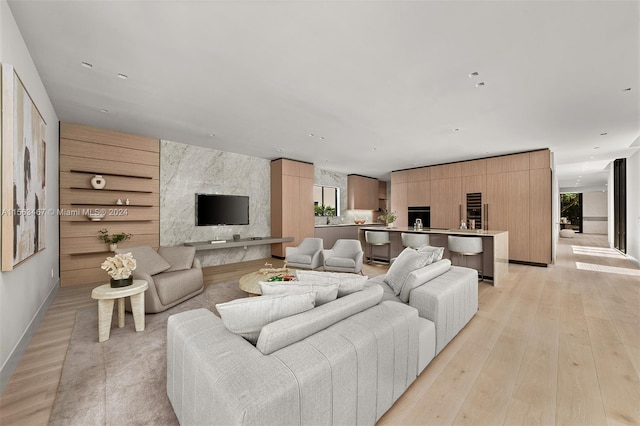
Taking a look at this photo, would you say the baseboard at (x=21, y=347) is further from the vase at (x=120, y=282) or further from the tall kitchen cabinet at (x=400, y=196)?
the tall kitchen cabinet at (x=400, y=196)

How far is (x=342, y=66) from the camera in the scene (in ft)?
8.91

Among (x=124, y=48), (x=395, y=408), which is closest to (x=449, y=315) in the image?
(x=395, y=408)

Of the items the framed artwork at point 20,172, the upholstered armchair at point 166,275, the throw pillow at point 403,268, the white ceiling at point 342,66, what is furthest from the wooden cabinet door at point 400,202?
the framed artwork at point 20,172

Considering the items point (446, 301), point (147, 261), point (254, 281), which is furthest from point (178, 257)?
point (446, 301)

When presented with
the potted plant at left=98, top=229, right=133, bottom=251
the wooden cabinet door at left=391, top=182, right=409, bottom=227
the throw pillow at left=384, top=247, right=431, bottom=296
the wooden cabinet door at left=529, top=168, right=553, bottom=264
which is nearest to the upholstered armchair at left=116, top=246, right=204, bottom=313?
the potted plant at left=98, top=229, right=133, bottom=251

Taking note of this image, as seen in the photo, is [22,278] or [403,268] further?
[403,268]

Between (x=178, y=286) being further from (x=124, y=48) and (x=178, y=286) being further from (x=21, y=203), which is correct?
(x=124, y=48)

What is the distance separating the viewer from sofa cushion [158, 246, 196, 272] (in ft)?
12.8

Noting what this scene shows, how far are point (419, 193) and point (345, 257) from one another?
462cm

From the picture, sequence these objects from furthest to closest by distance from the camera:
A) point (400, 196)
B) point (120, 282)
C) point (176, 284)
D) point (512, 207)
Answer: point (400, 196), point (512, 207), point (176, 284), point (120, 282)

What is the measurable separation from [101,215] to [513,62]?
20.7 ft

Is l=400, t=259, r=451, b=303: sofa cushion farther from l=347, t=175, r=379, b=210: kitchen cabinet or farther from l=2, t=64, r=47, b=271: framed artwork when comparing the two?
l=347, t=175, r=379, b=210: kitchen cabinet

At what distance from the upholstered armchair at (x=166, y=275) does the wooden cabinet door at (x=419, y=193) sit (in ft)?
22.0

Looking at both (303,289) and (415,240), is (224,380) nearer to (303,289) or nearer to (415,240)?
(303,289)
